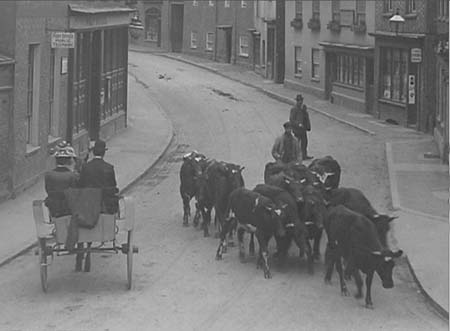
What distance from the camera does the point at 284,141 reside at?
18.1 meters

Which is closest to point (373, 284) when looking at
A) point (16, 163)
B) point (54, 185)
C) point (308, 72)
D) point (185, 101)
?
point (54, 185)

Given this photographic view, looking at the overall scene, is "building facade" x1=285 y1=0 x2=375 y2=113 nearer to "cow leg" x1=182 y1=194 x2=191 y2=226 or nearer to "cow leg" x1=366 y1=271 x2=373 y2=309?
"cow leg" x1=182 y1=194 x2=191 y2=226

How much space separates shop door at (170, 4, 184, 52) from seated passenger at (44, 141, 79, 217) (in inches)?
1999

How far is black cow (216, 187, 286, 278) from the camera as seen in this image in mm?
12797

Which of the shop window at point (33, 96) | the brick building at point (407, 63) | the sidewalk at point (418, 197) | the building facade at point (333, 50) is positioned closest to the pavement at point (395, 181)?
the sidewalk at point (418, 197)

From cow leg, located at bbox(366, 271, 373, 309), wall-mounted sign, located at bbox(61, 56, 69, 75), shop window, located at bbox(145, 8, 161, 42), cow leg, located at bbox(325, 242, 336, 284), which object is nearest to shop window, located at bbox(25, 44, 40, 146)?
wall-mounted sign, located at bbox(61, 56, 69, 75)

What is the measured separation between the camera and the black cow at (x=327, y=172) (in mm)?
15086

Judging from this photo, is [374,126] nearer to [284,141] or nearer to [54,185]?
[284,141]

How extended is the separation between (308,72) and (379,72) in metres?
8.37

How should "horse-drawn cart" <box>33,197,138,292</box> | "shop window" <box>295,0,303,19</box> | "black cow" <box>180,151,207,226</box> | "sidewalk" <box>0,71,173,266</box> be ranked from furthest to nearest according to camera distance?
"shop window" <box>295,0,303,19</box>, "black cow" <box>180,151,207,226</box>, "sidewalk" <box>0,71,173,266</box>, "horse-drawn cart" <box>33,197,138,292</box>

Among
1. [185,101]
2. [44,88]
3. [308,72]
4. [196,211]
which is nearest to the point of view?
[196,211]

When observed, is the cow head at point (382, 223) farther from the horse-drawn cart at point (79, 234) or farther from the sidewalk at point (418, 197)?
the horse-drawn cart at point (79, 234)

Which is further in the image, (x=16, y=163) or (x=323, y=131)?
(x=323, y=131)

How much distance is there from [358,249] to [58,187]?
13.5 ft
